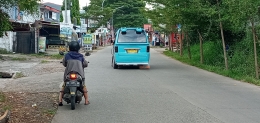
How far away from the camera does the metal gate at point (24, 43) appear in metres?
31.5

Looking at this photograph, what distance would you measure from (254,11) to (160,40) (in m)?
47.2

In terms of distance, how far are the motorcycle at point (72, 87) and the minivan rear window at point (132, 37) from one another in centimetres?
1066

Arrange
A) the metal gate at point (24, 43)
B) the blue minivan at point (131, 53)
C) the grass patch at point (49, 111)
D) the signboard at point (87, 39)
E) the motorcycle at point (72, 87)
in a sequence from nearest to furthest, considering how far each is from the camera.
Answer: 1. the grass patch at point (49, 111)
2. the motorcycle at point (72, 87)
3. the blue minivan at point (131, 53)
4. the metal gate at point (24, 43)
5. the signboard at point (87, 39)

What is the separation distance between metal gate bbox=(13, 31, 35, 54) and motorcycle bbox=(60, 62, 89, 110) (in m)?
23.7

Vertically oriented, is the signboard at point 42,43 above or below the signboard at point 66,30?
below

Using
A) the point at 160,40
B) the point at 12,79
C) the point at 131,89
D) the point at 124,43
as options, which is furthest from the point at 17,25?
the point at 160,40

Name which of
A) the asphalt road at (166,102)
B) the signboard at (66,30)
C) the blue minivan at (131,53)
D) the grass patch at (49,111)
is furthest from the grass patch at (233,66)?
the signboard at (66,30)

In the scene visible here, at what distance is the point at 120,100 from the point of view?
10016 mm

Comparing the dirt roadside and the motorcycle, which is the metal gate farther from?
the motorcycle

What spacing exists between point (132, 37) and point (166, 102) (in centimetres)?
1014

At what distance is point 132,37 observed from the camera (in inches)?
773

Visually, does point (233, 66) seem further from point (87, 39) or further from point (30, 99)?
point (87, 39)

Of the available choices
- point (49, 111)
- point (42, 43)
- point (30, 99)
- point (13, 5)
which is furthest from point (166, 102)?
point (42, 43)

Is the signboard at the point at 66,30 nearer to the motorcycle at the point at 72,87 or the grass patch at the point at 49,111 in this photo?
the motorcycle at the point at 72,87
